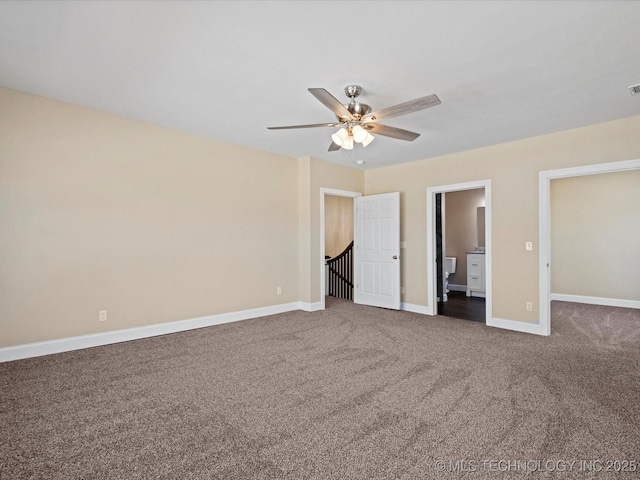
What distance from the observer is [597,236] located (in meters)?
6.34

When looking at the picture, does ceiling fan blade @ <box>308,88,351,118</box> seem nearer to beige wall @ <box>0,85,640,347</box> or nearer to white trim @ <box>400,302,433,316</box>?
beige wall @ <box>0,85,640,347</box>

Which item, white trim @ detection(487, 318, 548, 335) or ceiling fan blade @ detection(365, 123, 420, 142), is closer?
ceiling fan blade @ detection(365, 123, 420, 142)

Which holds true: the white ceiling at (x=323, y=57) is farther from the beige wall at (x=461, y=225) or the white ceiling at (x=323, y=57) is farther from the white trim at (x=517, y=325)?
the beige wall at (x=461, y=225)

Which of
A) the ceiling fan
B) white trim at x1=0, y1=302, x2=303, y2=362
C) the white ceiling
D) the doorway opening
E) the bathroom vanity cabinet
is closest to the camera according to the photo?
the white ceiling

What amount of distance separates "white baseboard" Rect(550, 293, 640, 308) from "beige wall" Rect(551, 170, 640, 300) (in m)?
0.06

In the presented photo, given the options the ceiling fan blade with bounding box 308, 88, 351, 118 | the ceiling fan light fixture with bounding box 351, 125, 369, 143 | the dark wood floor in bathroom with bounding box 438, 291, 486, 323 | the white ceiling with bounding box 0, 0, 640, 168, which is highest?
the white ceiling with bounding box 0, 0, 640, 168

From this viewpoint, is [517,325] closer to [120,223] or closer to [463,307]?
[463,307]

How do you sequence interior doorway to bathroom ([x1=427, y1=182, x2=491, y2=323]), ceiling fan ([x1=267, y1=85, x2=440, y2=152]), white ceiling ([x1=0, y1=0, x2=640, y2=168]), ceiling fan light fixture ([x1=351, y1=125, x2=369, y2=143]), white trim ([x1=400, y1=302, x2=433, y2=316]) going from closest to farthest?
1. white ceiling ([x1=0, y1=0, x2=640, y2=168])
2. ceiling fan ([x1=267, y1=85, x2=440, y2=152])
3. ceiling fan light fixture ([x1=351, y1=125, x2=369, y2=143])
4. white trim ([x1=400, y1=302, x2=433, y2=316])
5. interior doorway to bathroom ([x1=427, y1=182, x2=491, y2=323])

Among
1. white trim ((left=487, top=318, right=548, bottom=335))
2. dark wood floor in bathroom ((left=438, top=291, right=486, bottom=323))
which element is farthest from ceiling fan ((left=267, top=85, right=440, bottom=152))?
dark wood floor in bathroom ((left=438, top=291, right=486, bottom=323))

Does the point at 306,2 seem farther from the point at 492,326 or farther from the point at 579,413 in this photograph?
the point at 492,326

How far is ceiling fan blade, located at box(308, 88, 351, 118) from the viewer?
8.11 feet

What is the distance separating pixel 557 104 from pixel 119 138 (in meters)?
4.94

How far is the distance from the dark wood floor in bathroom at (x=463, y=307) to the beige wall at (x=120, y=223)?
3.11 meters

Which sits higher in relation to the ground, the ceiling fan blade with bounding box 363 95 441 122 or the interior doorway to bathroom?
the ceiling fan blade with bounding box 363 95 441 122
